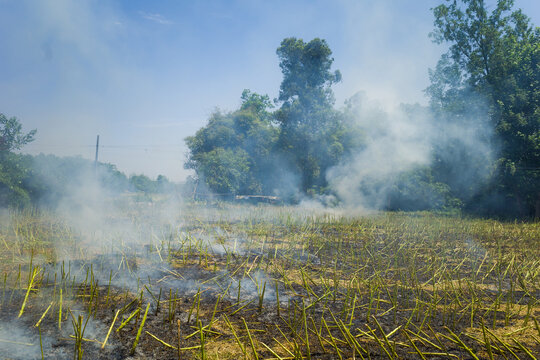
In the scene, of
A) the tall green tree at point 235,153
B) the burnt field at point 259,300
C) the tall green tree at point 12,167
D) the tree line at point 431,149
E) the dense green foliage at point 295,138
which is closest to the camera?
the burnt field at point 259,300

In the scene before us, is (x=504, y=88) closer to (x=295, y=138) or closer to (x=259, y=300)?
(x=295, y=138)

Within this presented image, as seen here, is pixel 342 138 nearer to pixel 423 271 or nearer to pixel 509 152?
pixel 509 152

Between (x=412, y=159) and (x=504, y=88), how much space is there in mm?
5773

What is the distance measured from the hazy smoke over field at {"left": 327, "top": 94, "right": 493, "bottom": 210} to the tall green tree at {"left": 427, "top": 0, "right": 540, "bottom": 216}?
71 centimetres

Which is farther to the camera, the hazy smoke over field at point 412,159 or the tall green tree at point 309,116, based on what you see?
the tall green tree at point 309,116

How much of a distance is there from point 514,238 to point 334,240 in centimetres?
547

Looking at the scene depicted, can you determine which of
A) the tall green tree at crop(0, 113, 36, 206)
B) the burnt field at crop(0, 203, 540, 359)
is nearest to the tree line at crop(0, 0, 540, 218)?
the tall green tree at crop(0, 113, 36, 206)

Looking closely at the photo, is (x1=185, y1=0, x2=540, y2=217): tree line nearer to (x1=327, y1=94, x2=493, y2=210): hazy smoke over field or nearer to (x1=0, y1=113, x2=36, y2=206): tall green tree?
(x1=327, y1=94, x2=493, y2=210): hazy smoke over field

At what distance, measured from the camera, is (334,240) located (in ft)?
26.5

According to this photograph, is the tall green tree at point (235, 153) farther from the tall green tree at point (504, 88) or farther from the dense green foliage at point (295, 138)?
the tall green tree at point (504, 88)

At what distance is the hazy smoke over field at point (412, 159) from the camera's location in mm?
17250

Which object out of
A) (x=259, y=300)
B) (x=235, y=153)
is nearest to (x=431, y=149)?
(x=235, y=153)

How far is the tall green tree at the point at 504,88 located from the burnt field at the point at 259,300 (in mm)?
9392

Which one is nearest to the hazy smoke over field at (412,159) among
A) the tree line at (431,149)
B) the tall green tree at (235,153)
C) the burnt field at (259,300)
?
the tree line at (431,149)
